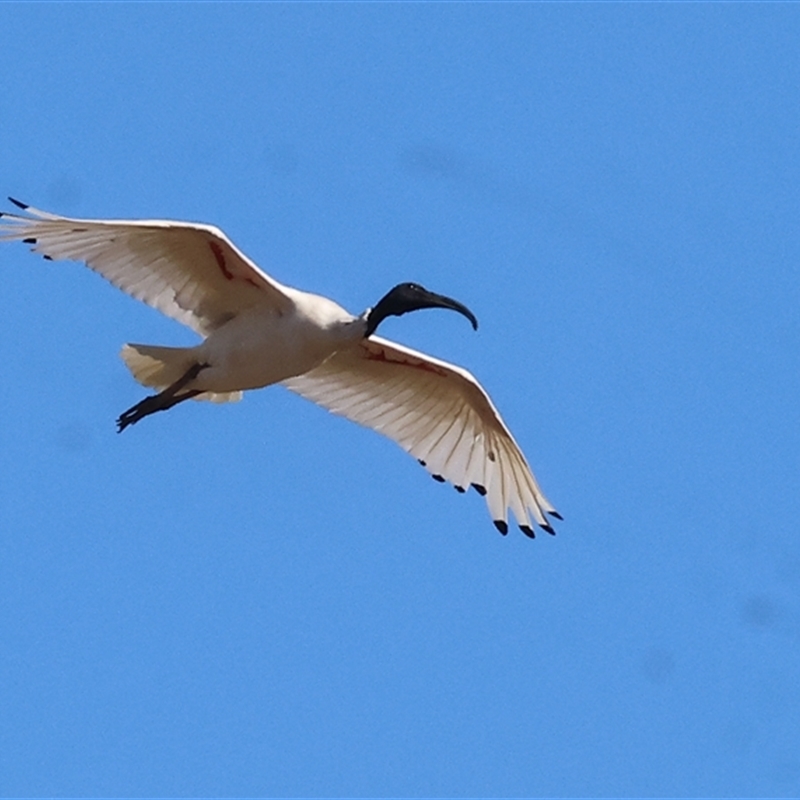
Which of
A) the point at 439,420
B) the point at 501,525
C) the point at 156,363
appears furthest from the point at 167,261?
the point at 501,525

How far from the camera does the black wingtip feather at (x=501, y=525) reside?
1683cm

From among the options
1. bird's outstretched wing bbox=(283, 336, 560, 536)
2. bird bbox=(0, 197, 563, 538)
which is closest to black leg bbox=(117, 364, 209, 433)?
bird bbox=(0, 197, 563, 538)

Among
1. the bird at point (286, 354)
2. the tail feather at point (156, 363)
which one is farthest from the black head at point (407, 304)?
the tail feather at point (156, 363)

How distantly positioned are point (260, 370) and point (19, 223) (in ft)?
5.67

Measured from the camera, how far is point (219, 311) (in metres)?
15.8

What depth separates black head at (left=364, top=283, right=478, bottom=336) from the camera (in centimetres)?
1584

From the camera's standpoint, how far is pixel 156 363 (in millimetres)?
15688

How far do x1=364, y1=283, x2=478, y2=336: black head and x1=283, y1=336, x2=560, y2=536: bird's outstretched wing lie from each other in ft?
2.35

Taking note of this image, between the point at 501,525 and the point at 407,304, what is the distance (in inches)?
68.6

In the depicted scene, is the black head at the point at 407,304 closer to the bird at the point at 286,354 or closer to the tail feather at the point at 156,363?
the bird at the point at 286,354

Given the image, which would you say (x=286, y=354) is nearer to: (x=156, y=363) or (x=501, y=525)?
(x=156, y=363)

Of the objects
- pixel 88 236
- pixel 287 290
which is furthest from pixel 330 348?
pixel 88 236

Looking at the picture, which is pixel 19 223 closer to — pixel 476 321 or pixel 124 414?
pixel 124 414

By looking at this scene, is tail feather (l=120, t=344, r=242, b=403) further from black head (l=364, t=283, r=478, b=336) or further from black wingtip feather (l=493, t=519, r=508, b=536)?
black wingtip feather (l=493, t=519, r=508, b=536)
